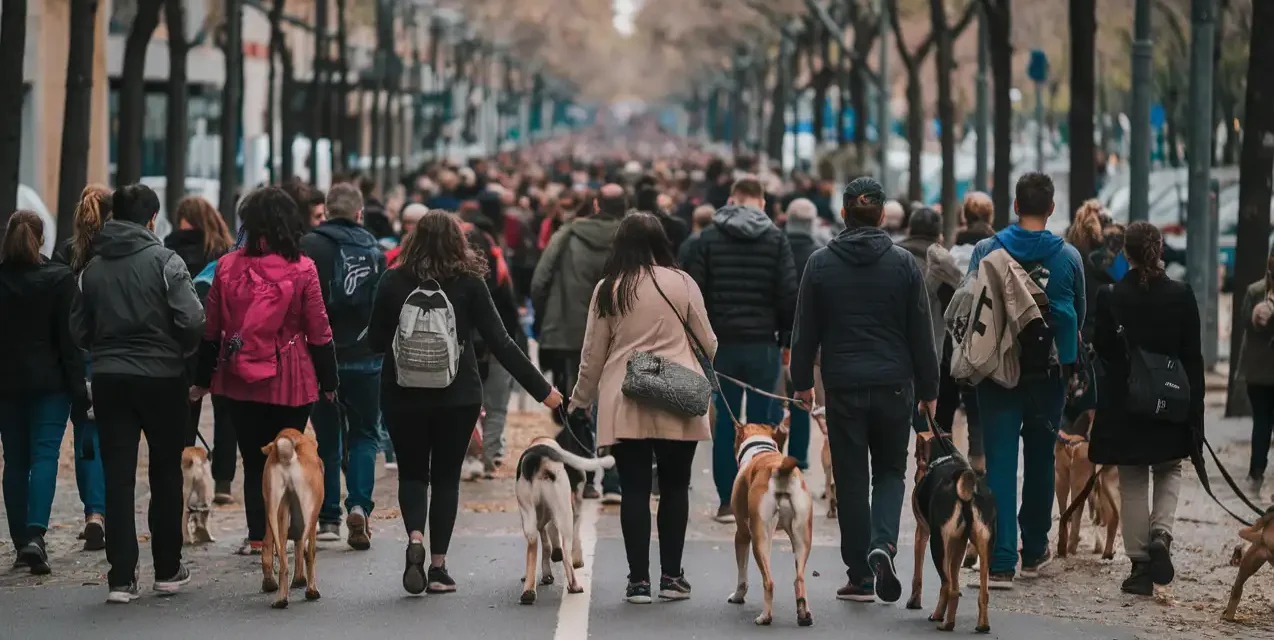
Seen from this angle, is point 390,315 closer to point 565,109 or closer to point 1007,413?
point 1007,413

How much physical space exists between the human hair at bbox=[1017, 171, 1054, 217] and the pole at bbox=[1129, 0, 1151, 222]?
41.3 feet

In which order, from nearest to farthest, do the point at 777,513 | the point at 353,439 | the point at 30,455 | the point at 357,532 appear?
1. the point at 777,513
2. the point at 30,455
3. the point at 357,532
4. the point at 353,439

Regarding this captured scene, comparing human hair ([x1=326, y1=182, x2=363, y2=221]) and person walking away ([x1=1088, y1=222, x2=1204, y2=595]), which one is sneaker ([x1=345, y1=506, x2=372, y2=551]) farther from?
person walking away ([x1=1088, y1=222, x2=1204, y2=595])

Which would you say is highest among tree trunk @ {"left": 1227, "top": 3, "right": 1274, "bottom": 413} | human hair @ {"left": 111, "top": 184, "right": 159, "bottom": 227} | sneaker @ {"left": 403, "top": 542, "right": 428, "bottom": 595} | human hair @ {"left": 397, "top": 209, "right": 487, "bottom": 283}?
tree trunk @ {"left": 1227, "top": 3, "right": 1274, "bottom": 413}

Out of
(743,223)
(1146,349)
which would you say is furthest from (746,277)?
(1146,349)

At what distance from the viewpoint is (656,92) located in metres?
197

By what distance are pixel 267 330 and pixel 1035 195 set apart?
3.46 meters

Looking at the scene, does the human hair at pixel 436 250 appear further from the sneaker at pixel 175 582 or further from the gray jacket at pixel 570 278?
the gray jacket at pixel 570 278

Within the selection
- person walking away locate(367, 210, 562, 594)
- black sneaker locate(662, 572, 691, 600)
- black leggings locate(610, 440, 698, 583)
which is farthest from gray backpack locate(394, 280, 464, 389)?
black sneaker locate(662, 572, 691, 600)

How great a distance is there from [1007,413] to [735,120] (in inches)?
3859

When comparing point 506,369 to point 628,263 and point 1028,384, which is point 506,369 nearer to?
point 628,263

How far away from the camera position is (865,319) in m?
9.84

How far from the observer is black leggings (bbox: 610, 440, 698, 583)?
32.4ft

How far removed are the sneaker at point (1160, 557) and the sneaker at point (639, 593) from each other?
232cm
